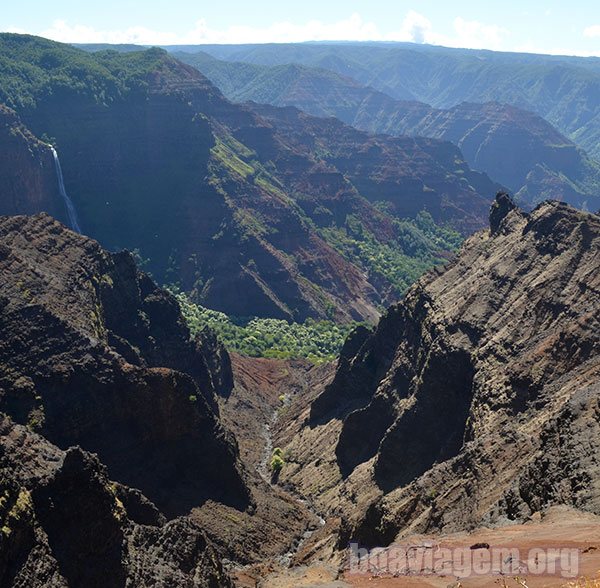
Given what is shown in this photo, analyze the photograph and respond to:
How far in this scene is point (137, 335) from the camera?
107688 mm

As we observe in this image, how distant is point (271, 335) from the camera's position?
607 ft

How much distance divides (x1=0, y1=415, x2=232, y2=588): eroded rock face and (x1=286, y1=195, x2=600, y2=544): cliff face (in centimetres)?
1777

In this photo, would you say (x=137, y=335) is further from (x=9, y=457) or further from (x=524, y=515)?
(x=524, y=515)

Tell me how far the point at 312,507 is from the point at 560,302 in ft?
115

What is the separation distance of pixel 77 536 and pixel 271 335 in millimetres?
137720

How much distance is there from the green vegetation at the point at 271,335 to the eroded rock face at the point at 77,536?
376 ft

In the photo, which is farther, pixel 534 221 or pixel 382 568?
pixel 534 221

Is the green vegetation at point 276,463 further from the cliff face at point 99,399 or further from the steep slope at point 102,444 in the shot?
the cliff face at point 99,399

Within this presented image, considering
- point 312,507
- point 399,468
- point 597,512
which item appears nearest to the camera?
point 597,512

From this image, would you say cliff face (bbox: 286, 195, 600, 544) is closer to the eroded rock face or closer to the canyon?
the canyon

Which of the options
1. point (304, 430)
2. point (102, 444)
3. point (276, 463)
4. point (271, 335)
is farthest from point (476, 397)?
point (271, 335)

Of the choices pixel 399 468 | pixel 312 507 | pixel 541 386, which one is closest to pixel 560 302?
pixel 541 386

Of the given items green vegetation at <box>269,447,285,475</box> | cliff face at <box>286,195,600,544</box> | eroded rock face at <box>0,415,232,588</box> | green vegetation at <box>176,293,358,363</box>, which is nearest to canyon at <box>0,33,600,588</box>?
eroded rock face at <box>0,415,232,588</box>

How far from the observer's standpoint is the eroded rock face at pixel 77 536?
43344mm
